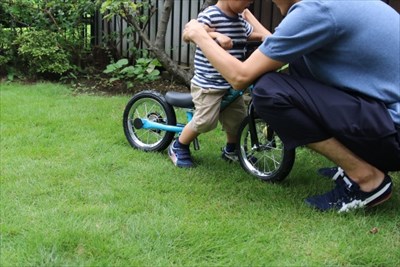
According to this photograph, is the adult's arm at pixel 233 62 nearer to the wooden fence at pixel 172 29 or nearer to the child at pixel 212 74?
the child at pixel 212 74

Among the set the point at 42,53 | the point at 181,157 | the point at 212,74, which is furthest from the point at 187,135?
the point at 42,53

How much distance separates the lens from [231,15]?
3217 mm

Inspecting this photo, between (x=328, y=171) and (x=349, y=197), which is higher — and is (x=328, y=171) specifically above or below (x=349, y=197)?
below

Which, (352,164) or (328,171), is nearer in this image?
(352,164)

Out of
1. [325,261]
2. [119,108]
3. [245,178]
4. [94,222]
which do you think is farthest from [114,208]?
[119,108]

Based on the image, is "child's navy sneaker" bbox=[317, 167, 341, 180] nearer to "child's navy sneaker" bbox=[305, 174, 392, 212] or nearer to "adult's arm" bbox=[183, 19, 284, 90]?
"child's navy sneaker" bbox=[305, 174, 392, 212]

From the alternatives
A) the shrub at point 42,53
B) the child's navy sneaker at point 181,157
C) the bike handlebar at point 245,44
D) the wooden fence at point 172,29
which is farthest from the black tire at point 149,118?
the shrub at point 42,53

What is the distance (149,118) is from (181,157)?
A: 0.54m

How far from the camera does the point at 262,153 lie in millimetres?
3242

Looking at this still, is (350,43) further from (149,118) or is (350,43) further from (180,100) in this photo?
(149,118)

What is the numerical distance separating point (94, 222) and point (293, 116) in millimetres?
1064

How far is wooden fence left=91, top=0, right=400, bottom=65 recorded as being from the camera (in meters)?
6.43

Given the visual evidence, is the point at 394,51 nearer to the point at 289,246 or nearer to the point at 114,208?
the point at 289,246

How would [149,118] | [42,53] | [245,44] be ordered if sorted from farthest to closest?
[42,53] < [149,118] < [245,44]
